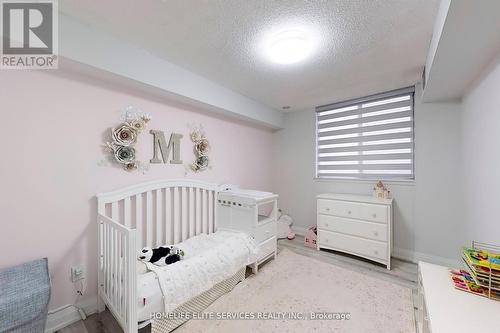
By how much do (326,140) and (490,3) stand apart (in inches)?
98.0

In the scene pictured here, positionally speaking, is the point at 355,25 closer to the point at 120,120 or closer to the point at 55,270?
the point at 120,120

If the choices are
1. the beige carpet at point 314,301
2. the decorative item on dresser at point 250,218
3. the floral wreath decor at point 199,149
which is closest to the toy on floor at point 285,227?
the decorative item on dresser at point 250,218

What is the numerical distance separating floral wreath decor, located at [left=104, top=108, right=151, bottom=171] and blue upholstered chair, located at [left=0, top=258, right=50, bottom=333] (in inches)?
38.2

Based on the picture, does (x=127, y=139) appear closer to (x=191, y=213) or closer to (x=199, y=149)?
(x=199, y=149)

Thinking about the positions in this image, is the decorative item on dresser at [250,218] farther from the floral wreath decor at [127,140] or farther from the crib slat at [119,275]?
the crib slat at [119,275]

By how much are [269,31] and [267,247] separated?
91.7 inches

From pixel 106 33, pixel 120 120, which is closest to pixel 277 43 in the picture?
pixel 106 33

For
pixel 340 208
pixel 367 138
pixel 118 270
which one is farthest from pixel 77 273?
pixel 367 138

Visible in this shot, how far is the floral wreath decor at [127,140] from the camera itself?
1849 mm

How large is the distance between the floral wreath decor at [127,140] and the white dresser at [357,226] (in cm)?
250

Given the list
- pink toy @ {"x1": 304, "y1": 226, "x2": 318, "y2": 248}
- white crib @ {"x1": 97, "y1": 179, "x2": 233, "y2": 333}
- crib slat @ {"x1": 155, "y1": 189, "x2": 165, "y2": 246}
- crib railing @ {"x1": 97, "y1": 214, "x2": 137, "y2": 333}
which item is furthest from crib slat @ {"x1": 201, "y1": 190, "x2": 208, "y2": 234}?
pink toy @ {"x1": 304, "y1": 226, "x2": 318, "y2": 248}

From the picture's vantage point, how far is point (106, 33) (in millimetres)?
1600

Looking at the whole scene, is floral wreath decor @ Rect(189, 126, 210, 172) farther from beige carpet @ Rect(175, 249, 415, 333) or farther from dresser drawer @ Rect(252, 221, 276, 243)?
beige carpet @ Rect(175, 249, 415, 333)
